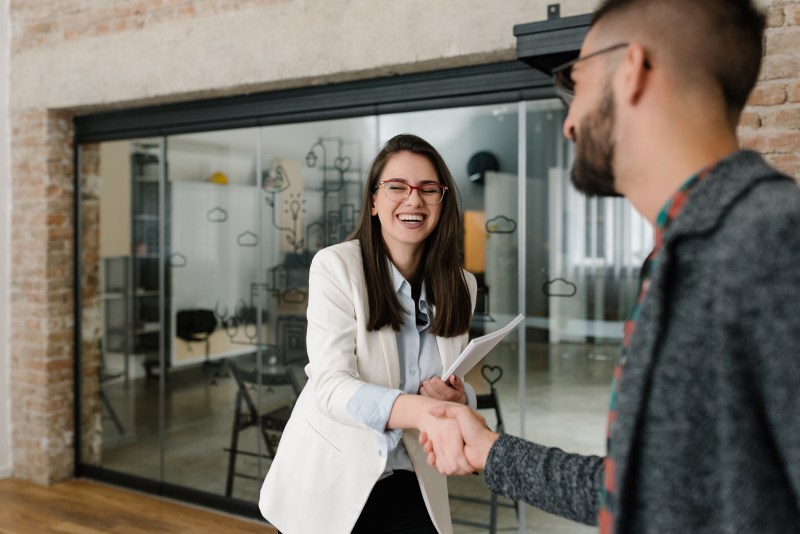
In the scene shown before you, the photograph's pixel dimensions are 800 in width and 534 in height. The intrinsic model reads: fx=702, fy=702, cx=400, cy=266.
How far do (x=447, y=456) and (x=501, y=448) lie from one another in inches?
12.7

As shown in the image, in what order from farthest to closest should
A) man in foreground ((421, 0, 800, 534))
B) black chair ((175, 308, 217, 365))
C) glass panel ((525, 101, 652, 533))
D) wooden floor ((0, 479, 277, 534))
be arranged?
black chair ((175, 308, 217, 365)) → wooden floor ((0, 479, 277, 534)) → glass panel ((525, 101, 652, 533)) → man in foreground ((421, 0, 800, 534))

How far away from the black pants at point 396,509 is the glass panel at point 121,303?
287 cm

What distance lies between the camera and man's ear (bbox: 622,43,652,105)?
0.91 meters

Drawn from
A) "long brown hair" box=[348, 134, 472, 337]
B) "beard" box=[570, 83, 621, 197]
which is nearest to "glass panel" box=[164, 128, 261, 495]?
"long brown hair" box=[348, 134, 472, 337]

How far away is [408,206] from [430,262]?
0.21 meters

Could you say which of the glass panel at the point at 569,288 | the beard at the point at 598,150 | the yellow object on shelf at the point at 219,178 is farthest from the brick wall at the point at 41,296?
the beard at the point at 598,150

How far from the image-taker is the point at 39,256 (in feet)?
14.9

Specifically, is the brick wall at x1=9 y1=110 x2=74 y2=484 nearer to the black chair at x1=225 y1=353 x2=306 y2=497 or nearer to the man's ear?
the black chair at x1=225 y1=353 x2=306 y2=497

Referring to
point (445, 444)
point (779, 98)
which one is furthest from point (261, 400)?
point (779, 98)

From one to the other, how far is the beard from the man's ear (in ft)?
Answer: 0.10

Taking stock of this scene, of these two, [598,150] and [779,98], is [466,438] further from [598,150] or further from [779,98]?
[779,98]

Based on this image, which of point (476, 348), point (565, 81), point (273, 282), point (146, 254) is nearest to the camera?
point (565, 81)

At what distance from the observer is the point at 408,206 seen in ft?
6.69

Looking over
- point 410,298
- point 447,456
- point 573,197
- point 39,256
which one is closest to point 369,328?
point 410,298
